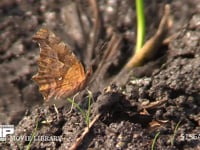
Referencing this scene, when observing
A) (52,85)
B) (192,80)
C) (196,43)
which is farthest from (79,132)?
(196,43)

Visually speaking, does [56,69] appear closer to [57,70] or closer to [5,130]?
[57,70]

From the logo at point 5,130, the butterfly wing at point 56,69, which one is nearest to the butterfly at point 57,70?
the butterfly wing at point 56,69

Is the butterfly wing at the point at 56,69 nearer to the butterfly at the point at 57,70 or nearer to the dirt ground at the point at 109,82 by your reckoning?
the butterfly at the point at 57,70

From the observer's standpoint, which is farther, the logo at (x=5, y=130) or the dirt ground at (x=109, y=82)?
the logo at (x=5, y=130)

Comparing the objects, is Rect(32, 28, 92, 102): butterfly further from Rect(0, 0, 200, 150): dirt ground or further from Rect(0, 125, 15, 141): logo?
Rect(0, 125, 15, 141): logo

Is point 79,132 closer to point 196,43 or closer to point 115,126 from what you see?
point 115,126

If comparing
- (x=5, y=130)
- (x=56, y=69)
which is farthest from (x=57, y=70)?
(x=5, y=130)
